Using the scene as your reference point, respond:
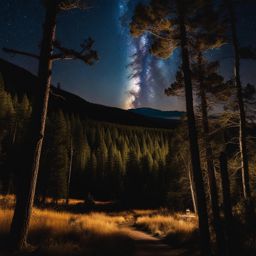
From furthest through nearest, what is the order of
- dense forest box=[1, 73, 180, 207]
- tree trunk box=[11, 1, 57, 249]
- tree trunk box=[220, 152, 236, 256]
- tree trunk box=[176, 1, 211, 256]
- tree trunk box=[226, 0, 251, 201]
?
dense forest box=[1, 73, 180, 207] < tree trunk box=[226, 0, 251, 201] < tree trunk box=[176, 1, 211, 256] < tree trunk box=[220, 152, 236, 256] < tree trunk box=[11, 1, 57, 249]

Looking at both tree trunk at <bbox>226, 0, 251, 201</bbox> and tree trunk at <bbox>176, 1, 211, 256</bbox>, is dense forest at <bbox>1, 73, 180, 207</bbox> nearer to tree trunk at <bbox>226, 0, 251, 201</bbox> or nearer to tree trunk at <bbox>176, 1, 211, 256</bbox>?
tree trunk at <bbox>226, 0, 251, 201</bbox>

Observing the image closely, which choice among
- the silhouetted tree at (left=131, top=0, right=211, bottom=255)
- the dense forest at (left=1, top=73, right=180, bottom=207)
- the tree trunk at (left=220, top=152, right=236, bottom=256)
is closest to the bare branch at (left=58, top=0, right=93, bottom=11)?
the silhouetted tree at (left=131, top=0, right=211, bottom=255)

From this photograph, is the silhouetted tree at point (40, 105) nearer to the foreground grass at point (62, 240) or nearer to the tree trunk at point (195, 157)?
the foreground grass at point (62, 240)

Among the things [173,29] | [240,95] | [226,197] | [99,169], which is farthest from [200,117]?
[99,169]

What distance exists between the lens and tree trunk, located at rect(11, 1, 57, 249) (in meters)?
7.95

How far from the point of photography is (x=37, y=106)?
868cm

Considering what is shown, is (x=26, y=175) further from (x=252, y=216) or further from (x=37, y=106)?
(x=252, y=216)

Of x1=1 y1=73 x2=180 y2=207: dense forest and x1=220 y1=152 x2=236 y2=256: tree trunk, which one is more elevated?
x1=1 y1=73 x2=180 y2=207: dense forest

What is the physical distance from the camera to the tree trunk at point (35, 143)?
7949 mm

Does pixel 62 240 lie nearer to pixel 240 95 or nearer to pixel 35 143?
pixel 35 143

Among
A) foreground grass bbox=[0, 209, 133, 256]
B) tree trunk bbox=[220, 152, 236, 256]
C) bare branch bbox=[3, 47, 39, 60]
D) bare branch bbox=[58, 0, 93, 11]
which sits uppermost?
bare branch bbox=[58, 0, 93, 11]

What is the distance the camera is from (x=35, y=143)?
27.6ft

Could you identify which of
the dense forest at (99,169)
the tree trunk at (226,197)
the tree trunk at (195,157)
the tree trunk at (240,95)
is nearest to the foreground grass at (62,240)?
the tree trunk at (195,157)

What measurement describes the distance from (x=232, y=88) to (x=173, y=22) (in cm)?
A: 585
